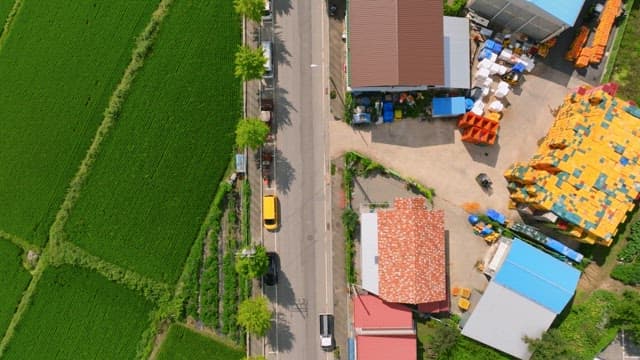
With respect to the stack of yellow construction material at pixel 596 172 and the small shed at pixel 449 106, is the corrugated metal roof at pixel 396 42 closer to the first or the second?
the small shed at pixel 449 106

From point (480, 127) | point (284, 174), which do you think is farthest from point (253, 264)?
point (480, 127)

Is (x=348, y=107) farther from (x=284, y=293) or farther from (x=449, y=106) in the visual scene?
(x=284, y=293)

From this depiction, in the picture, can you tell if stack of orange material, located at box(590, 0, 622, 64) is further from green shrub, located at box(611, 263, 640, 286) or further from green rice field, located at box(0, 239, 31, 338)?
green rice field, located at box(0, 239, 31, 338)

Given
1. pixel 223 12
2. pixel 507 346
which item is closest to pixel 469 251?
pixel 507 346

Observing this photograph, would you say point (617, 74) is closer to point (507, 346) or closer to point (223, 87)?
point (507, 346)


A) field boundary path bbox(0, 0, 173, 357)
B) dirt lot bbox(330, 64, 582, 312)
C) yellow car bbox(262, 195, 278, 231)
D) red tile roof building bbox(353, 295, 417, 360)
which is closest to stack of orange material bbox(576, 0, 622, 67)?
dirt lot bbox(330, 64, 582, 312)

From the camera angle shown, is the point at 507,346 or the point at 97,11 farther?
the point at 97,11
